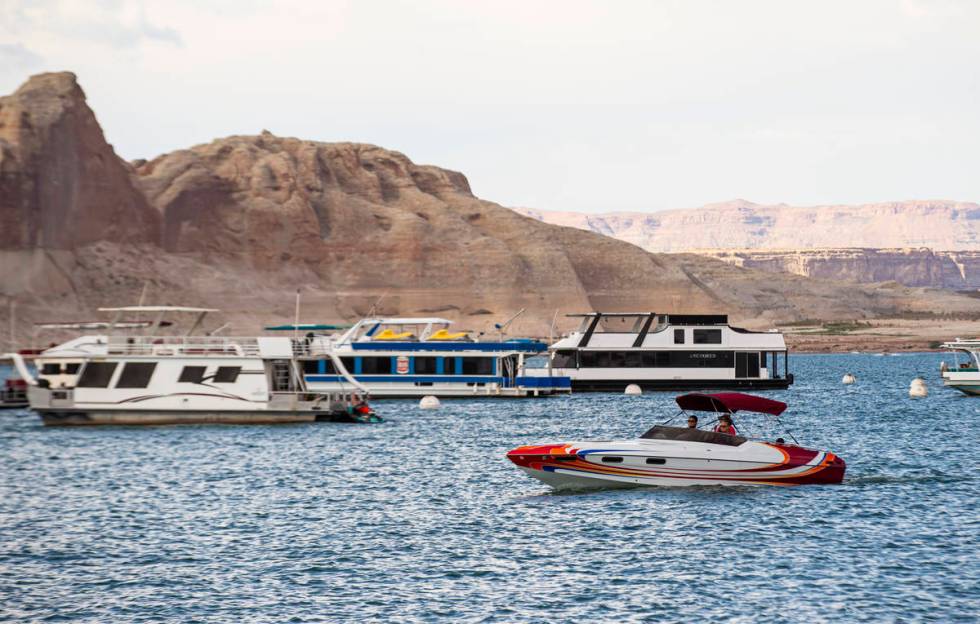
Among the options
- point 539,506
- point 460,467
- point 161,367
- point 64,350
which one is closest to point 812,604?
point 539,506

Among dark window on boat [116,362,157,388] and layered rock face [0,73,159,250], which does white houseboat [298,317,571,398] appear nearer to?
dark window on boat [116,362,157,388]

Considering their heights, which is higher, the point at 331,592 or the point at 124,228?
the point at 124,228

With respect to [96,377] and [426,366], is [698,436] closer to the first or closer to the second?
[96,377]

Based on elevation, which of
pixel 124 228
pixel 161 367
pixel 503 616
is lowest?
pixel 503 616

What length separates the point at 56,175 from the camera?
188375 millimetres

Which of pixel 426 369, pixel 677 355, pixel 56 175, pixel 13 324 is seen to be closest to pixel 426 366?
pixel 426 369

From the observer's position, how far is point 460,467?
49219mm

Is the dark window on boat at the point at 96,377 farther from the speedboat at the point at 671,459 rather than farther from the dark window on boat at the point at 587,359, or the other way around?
the dark window on boat at the point at 587,359

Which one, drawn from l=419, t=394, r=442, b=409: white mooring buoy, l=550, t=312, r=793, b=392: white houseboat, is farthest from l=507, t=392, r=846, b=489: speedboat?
l=550, t=312, r=793, b=392: white houseboat

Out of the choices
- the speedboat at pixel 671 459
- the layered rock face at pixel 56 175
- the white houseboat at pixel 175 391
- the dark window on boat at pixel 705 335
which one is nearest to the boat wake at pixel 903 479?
the speedboat at pixel 671 459

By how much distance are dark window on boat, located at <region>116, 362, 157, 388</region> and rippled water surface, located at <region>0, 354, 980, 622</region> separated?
672 centimetres

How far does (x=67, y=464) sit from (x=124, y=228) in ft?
500

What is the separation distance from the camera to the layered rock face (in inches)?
7141

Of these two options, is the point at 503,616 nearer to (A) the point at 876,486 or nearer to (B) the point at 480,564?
(B) the point at 480,564
